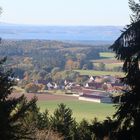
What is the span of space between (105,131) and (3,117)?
2228 millimetres

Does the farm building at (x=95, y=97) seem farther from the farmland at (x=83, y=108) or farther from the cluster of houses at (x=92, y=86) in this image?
the farmland at (x=83, y=108)

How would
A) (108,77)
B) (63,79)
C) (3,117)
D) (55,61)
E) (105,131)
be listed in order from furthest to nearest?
(55,61) → (63,79) → (108,77) → (3,117) → (105,131)

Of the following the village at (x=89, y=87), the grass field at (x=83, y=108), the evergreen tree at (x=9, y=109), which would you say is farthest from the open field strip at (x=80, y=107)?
the evergreen tree at (x=9, y=109)

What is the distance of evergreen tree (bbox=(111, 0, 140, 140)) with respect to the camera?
27.3 ft

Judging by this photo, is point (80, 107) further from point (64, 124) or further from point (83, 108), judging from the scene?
point (64, 124)

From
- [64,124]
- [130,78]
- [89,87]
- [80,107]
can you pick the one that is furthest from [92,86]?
[130,78]

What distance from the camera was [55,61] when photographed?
480 ft

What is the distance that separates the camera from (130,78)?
866cm

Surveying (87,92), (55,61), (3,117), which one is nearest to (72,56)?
(55,61)

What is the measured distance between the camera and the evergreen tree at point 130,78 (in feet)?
27.3

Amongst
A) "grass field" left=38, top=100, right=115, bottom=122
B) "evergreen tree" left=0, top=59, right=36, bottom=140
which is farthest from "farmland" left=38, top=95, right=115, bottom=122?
"evergreen tree" left=0, top=59, right=36, bottom=140

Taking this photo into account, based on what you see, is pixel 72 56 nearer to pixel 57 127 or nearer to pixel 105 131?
pixel 57 127

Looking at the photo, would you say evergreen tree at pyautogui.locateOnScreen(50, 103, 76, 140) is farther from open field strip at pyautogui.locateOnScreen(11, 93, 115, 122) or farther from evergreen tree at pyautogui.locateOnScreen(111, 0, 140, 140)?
open field strip at pyautogui.locateOnScreen(11, 93, 115, 122)

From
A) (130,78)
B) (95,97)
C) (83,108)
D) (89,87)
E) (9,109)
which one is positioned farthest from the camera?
(89,87)
